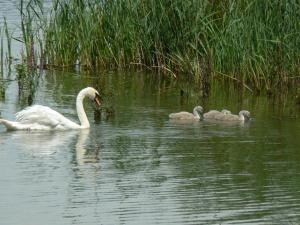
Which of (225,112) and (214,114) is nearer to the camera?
(214,114)

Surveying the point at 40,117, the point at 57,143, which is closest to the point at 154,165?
the point at 57,143

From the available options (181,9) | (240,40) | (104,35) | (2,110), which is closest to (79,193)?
(2,110)

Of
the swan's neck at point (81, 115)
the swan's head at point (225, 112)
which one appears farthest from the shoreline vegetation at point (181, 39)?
the swan's neck at point (81, 115)

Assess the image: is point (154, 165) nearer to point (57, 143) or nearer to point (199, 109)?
point (57, 143)

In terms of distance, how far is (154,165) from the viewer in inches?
443

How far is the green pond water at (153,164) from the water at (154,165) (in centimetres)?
1

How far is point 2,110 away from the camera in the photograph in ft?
48.3

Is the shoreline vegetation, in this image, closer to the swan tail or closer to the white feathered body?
the white feathered body

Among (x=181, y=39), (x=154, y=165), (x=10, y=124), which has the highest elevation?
(x=181, y=39)

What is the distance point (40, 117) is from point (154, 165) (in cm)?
262

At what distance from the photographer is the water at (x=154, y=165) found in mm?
9148

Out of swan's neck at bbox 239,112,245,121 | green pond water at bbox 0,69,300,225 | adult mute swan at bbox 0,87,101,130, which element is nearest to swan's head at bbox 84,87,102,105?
green pond water at bbox 0,69,300,225

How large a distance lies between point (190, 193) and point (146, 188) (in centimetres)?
44

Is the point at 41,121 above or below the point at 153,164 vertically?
above
